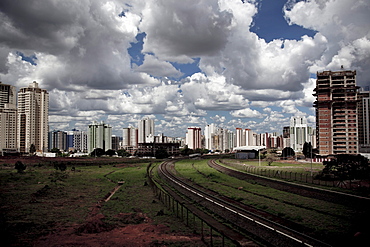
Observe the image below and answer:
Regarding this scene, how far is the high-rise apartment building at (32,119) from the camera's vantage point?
18625cm

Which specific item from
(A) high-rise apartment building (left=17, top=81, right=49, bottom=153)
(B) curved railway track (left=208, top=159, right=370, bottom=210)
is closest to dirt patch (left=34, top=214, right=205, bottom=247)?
(B) curved railway track (left=208, top=159, right=370, bottom=210)

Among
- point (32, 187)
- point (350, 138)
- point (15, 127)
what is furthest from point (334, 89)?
point (15, 127)

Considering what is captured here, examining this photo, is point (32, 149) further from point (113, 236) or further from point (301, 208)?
point (301, 208)

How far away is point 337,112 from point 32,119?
166m

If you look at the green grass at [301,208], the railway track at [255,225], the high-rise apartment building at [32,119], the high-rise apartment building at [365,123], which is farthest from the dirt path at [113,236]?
the high-rise apartment building at [365,123]

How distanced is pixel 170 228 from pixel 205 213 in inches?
258

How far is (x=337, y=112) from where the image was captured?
117812 mm

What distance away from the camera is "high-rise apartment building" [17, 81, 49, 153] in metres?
186

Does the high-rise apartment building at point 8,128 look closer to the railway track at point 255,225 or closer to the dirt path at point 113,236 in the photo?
the railway track at point 255,225

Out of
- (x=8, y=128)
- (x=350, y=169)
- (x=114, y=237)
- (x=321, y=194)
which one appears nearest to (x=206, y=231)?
(x=114, y=237)

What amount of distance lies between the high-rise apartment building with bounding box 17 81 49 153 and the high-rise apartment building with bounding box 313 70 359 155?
511 ft

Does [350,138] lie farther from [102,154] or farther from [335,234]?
[102,154]

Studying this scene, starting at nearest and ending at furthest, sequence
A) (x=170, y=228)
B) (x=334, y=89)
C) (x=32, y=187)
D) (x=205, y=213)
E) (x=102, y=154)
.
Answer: (x=170, y=228) < (x=205, y=213) < (x=32, y=187) < (x=334, y=89) < (x=102, y=154)

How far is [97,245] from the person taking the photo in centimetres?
2148
